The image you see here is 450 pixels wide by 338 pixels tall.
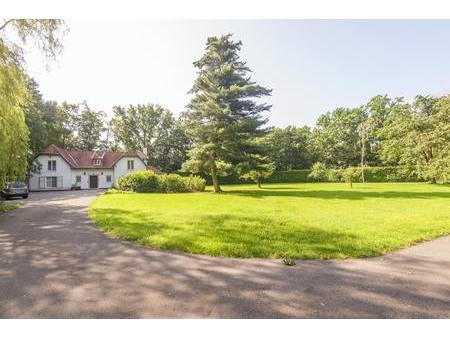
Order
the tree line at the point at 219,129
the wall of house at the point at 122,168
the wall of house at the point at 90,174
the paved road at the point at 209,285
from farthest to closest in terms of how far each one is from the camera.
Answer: the wall of house at the point at 122,168
the wall of house at the point at 90,174
the tree line at the point at 219,129
the paved road at the point at 209,285

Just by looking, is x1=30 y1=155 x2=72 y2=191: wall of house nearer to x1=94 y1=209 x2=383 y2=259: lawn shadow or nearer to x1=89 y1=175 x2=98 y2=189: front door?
x1=89 y1=175 x2=98 y2=189: front door

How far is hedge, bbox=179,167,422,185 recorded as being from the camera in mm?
47875

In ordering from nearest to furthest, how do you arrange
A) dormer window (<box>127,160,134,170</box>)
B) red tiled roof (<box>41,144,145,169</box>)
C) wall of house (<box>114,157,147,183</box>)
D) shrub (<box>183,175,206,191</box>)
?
shrub (<box>183,175,206,191</box>) < red tiled roof (<box>41,144,145,169</box>) < wall of house (<box>114,157,147,183</box>) < dormer window (<box>127,160,134,170</box>)

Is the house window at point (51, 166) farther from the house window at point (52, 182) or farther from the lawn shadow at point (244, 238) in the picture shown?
the lawn shadow at point (244, 238)

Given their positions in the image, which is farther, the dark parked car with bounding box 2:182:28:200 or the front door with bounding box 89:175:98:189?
the front door with bounding box 89:175:98:189

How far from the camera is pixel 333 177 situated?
46156mm

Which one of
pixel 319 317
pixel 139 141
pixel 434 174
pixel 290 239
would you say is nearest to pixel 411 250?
pixel 290 239

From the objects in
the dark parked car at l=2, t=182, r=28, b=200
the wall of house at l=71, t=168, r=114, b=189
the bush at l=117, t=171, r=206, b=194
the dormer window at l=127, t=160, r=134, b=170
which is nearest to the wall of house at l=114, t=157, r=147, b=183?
the dormer window at l=127, t=160, r=134, b=170

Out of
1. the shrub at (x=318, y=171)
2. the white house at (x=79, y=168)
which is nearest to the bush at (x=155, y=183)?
the white house at (x=79, y=168)

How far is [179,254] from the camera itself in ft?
22.8

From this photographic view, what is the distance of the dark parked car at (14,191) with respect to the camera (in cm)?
2312

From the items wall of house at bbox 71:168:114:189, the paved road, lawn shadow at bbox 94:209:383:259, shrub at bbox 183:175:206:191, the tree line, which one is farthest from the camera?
wall of house at bbox 71:168:114:189

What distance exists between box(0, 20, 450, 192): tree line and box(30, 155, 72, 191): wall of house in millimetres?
2417

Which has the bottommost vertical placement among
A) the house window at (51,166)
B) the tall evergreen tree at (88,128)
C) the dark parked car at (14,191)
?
the dark parked car at (14,191)
